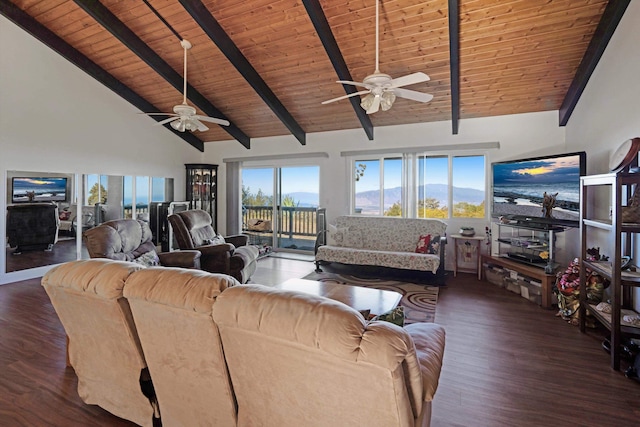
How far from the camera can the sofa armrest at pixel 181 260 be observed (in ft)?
11.6

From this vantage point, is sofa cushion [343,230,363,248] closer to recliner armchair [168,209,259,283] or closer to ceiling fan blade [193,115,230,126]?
recliner armchair [168,209,259,283]

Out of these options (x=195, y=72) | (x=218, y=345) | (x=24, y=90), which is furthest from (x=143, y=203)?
(x=218, y=345)

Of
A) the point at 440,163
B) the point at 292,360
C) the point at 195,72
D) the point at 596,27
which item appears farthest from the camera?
the point at 440,163

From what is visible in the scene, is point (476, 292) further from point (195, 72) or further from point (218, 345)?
point (195, 72)

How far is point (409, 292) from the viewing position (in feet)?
13.7

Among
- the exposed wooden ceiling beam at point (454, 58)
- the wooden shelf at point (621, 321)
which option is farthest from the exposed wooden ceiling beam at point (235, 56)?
the wooden shelf at point (621, 321)

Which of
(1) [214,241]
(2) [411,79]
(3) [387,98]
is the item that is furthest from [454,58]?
(1) [214,241]

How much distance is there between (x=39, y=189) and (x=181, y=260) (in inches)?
120

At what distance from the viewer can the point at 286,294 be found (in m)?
1.17

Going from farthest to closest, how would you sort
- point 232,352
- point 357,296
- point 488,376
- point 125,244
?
point 125,244, point 357,296, point 488,376, point 232,352

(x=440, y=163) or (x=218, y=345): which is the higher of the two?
(x=440, y=163)

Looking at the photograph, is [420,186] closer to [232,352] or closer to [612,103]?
[612,103]

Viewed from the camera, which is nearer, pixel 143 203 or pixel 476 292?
pixel 476 292

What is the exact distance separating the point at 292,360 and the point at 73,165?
5.78 meters
